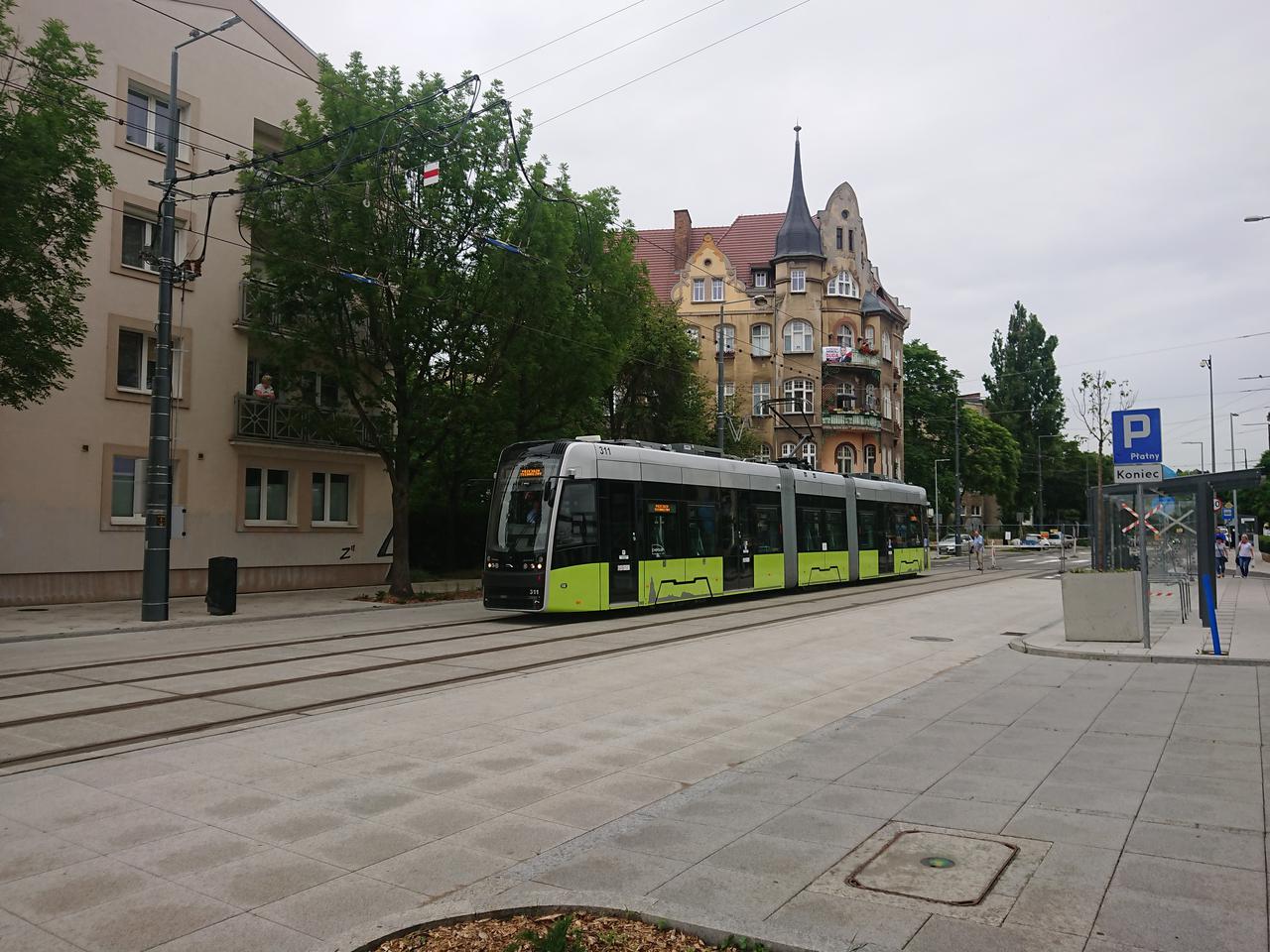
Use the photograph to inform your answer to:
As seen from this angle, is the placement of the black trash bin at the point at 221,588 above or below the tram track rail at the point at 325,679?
above

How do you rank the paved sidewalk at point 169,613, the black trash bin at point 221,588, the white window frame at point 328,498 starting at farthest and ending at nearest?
the white window frame at point 328,498, the black trash bin at point 221,588, the paved sidewalk at point 169,613

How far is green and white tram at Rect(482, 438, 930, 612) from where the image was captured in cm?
1764

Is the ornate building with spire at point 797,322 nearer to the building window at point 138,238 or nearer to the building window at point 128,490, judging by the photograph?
the building window at point 138,238

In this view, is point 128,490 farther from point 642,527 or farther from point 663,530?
point 663,530

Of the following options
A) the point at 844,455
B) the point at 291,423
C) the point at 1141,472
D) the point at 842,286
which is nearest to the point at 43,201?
the point at 291,423

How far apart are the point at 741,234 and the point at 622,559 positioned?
4611 cm

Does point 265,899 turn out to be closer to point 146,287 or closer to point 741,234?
point 146,287

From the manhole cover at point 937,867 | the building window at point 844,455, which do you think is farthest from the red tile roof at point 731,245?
the manhole cover at point 937,867

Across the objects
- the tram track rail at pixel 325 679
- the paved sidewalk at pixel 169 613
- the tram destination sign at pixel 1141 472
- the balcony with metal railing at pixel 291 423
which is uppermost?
the balcony with metal railing at pixel 291 423

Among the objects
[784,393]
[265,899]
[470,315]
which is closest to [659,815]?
[265,899]

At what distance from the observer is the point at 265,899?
173 inches

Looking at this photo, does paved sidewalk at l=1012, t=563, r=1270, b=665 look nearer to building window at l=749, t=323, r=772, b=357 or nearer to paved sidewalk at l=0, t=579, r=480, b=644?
paved sidewalk at l=0, t=579, r=480, b=644

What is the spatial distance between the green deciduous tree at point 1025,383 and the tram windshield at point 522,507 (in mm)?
70702

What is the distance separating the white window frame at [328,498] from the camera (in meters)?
27.9
